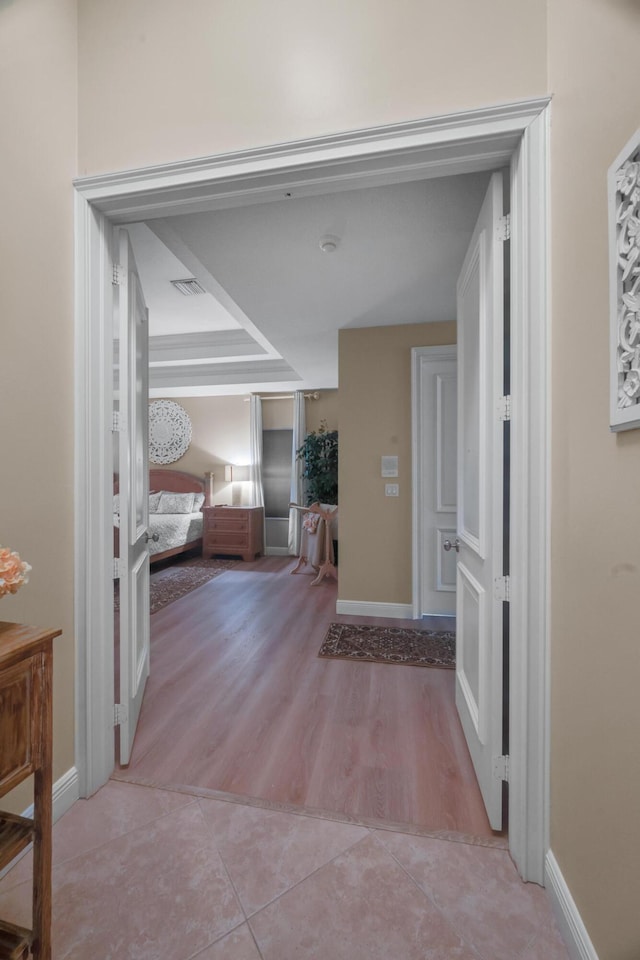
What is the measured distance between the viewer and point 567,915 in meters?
1.10

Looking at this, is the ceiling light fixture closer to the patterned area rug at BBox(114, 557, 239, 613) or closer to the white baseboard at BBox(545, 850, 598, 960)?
the white baseboard at BBox(545, 850, 598, 960)

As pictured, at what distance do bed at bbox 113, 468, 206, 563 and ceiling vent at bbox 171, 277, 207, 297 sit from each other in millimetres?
2753

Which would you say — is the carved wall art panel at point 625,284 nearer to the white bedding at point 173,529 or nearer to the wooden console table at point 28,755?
the wooden console table at point 28,755

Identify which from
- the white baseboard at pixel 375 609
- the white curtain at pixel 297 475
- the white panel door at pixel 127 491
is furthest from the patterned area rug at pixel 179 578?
the white panel door at pixel 127 491

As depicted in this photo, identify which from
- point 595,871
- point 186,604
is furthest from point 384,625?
point 595,871

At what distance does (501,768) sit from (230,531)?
508 cm

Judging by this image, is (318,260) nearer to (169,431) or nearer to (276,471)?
(276,471)

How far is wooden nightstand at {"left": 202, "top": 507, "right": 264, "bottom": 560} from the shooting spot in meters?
6.11

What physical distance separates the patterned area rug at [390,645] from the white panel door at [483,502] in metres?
0.83

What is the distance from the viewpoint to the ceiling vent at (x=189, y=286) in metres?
3.72

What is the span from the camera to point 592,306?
1.03 metres

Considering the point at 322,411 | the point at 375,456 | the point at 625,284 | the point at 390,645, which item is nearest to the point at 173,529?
the point at 322,411

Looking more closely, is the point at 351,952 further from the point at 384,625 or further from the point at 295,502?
the point at 295,502

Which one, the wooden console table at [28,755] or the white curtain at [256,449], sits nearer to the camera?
the wooden console table at [28,755]
